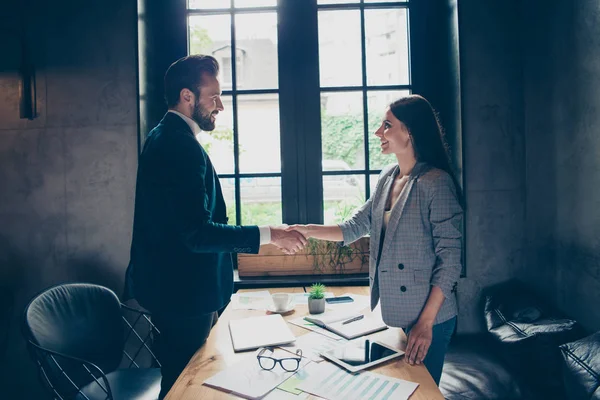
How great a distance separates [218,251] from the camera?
5.89 feet

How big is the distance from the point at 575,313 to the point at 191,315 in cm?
234

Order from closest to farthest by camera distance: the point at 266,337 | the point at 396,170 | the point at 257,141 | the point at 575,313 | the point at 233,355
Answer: the point at 233,355, the point at 266,337, the point at 396,170, the point at 575,313, the point at 257,141

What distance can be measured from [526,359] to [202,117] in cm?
218

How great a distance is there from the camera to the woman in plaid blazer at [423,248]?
170 cm

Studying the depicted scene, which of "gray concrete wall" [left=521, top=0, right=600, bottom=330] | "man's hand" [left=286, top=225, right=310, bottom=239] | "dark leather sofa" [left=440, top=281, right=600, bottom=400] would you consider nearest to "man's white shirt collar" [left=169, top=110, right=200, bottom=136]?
"man's hand" [left=286, top=225, right=310, bottom=239]

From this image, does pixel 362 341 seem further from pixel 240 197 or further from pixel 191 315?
pixel 240 197

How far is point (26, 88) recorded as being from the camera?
2873 millimetres

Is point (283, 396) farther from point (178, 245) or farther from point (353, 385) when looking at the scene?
point (178, 245)

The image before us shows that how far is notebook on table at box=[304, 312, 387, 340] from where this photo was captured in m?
1.77

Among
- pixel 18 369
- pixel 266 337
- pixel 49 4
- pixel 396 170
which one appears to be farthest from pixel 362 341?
pixel 49 4

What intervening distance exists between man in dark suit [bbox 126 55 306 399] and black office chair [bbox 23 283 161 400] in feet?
1.37

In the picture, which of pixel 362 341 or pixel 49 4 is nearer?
pixel 362 341

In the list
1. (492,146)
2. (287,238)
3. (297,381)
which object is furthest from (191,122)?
(492,146)

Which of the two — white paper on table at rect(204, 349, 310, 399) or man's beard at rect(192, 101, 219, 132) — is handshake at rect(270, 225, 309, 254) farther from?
white paper on table at rect(204, 349, 310, 399)
